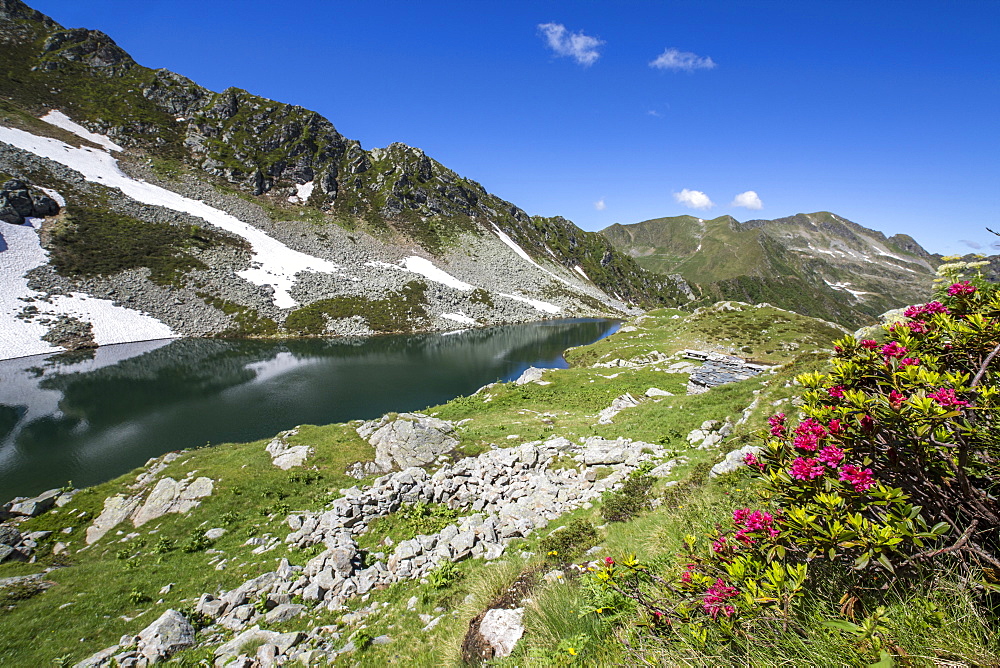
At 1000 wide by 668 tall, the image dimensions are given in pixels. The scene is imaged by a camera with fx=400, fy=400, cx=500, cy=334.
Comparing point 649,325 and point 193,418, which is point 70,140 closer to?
point 193,418

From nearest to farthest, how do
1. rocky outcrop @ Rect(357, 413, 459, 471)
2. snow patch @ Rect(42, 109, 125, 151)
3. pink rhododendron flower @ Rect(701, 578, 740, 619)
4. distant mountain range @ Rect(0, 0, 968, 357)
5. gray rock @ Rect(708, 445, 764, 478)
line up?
1. pink rhododendron flower @ Rect(701, 578, 740, 619)
2. gray rock @ Rect(708, 445, 764, 478)
3. rocky outcrop @ Rect(357, 413, 459, 471)
4. distant mountain range @ Rect(0, 0, 968, 357)
5. snow patch @ Rect(42, 109, 125, 151)

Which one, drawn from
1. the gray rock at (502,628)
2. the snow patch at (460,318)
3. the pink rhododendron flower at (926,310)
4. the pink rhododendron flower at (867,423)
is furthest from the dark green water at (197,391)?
the pink rhododendron flower at (926,310)

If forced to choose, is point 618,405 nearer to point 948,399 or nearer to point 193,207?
point 948,399

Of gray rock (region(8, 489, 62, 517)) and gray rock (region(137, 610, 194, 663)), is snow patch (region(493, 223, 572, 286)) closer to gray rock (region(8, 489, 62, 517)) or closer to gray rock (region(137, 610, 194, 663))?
gray rock (region(8, 489, 62, 517))

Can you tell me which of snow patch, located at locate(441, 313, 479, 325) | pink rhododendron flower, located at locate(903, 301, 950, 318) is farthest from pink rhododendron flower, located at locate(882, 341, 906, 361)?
snow patch, located at locate(441, 313, 479, 325)

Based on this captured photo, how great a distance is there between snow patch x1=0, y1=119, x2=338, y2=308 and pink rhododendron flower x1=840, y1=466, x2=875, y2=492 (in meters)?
110

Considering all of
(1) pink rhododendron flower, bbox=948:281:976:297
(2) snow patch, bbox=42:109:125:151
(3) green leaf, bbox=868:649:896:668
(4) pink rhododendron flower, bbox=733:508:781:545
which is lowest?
(3) green leaf, bbox=868:649:896:668

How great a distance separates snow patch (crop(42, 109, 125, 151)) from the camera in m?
125

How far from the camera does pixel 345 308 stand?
337ft

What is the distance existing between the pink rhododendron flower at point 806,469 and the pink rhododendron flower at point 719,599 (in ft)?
3.95

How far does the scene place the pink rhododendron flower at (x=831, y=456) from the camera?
11.6 feet

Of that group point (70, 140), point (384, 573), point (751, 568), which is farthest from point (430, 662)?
point (70, 140)

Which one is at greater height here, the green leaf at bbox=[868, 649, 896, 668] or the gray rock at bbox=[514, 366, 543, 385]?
the green leaf at bbox=[868, 649, 896, 668]

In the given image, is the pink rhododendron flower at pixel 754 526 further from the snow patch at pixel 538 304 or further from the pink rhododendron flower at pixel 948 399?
the snow patch at pixel 538 304
